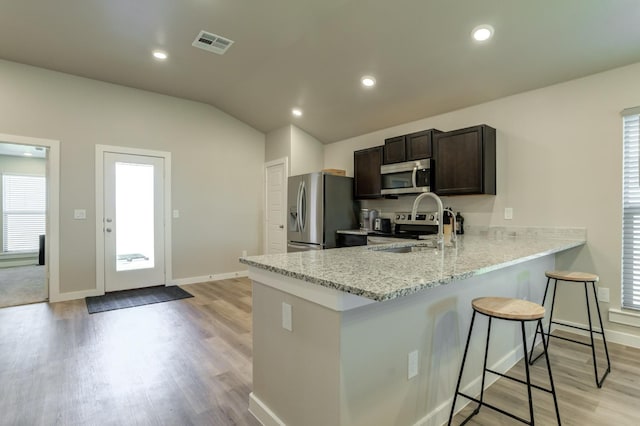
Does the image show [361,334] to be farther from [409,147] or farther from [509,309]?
[409,147]

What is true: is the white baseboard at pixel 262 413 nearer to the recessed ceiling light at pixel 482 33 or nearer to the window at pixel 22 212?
the recessed ceiling light at pixel 482 33

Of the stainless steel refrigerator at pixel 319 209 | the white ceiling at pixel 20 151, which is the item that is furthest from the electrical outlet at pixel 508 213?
the white ceiling at pixel 20 151

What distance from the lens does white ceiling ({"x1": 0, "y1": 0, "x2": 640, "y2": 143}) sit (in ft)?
8.35

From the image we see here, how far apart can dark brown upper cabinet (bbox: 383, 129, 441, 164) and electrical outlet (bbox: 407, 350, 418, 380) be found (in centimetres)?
269

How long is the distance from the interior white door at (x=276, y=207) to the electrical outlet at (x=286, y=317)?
3.72m

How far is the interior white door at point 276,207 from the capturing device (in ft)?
17.8

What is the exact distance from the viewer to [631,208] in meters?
2.79

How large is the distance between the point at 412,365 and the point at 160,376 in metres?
1.78

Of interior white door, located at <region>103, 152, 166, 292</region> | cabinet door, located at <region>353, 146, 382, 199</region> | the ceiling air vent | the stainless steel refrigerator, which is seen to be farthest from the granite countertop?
interior white door, located at <region>103, 152, 166, 292</region>

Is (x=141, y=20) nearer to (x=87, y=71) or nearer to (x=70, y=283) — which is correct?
(x=87, y=71)

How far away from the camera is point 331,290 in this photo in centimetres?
129

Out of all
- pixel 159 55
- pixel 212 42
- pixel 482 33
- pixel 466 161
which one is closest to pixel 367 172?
pixel 466 161

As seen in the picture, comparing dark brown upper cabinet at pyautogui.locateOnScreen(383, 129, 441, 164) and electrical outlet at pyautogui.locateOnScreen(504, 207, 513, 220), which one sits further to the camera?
dark brown upper cabinet at pyautogui.locateOnScreen(383, 129, 441, 164)

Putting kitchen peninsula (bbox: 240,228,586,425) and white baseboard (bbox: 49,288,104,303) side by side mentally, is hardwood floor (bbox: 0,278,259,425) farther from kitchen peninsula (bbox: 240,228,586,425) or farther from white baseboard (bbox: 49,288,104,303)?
kitchen peninsula (bbox: 240,228,586,425)
